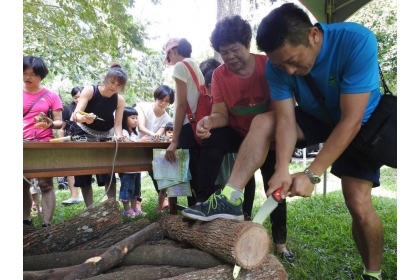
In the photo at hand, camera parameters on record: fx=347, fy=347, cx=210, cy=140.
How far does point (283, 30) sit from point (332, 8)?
3173 mm

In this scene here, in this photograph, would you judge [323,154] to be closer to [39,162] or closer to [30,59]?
[39,162]

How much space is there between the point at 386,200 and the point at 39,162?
16.6 ft

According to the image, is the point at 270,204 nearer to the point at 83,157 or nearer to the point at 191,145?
the point at 191,145

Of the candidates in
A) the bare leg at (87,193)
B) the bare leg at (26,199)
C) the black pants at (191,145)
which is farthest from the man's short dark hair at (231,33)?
the bare leg at (87,193)

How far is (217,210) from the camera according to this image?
2.05 meters

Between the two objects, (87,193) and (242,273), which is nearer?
(242,273)

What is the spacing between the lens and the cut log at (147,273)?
181 cm

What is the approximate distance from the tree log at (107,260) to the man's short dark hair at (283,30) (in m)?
1.43

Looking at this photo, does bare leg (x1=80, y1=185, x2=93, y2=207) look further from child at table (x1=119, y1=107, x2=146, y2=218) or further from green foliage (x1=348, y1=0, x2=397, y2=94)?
green foliage (x1=348, y1=0, x2=397, y2=94)

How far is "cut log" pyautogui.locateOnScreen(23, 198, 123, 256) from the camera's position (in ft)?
8.03

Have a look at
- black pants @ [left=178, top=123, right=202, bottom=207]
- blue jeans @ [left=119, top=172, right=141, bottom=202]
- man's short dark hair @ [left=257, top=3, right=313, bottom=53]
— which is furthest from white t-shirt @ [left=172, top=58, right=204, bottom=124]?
blue jeans @ [left=119, top=172, right=141, bottom=202]

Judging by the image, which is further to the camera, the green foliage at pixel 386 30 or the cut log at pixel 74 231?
the green foliage at pixel 386 30

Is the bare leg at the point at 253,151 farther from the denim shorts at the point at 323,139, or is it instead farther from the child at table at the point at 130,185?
the child at table at the point at 130,185

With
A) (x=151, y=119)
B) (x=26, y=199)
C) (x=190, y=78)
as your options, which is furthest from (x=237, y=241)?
(x=151, y=119)
